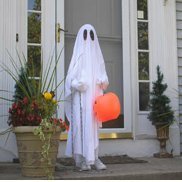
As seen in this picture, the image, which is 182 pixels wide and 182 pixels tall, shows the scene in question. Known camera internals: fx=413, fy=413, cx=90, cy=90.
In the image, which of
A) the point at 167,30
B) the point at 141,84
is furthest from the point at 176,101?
the point at 167,30

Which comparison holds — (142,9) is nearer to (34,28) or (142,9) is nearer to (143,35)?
(143,35)

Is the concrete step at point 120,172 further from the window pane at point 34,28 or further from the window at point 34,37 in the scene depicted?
the window pane at point 34,28

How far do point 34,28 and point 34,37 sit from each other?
0.13 m

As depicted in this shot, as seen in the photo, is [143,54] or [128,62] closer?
[128,62]

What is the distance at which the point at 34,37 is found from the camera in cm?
578

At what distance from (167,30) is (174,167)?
7.58 feet

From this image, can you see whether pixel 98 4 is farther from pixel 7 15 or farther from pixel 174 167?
pixel 174 167

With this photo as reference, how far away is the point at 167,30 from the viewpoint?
6.38 metres

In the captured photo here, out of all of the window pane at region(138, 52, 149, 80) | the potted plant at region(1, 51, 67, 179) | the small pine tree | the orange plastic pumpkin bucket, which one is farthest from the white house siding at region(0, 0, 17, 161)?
the small pine tree

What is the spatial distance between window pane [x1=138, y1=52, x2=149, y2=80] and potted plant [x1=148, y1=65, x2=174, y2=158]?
0.27m

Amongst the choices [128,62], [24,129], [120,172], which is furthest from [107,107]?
[128,62]

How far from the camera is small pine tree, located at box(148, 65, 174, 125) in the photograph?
5.89 metres

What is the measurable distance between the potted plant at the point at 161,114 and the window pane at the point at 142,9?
41.4 inches

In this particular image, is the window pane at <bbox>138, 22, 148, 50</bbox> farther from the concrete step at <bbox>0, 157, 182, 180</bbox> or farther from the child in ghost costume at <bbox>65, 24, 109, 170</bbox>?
the concrete step at <bbox>0, 157, 182, 180</bbox>
